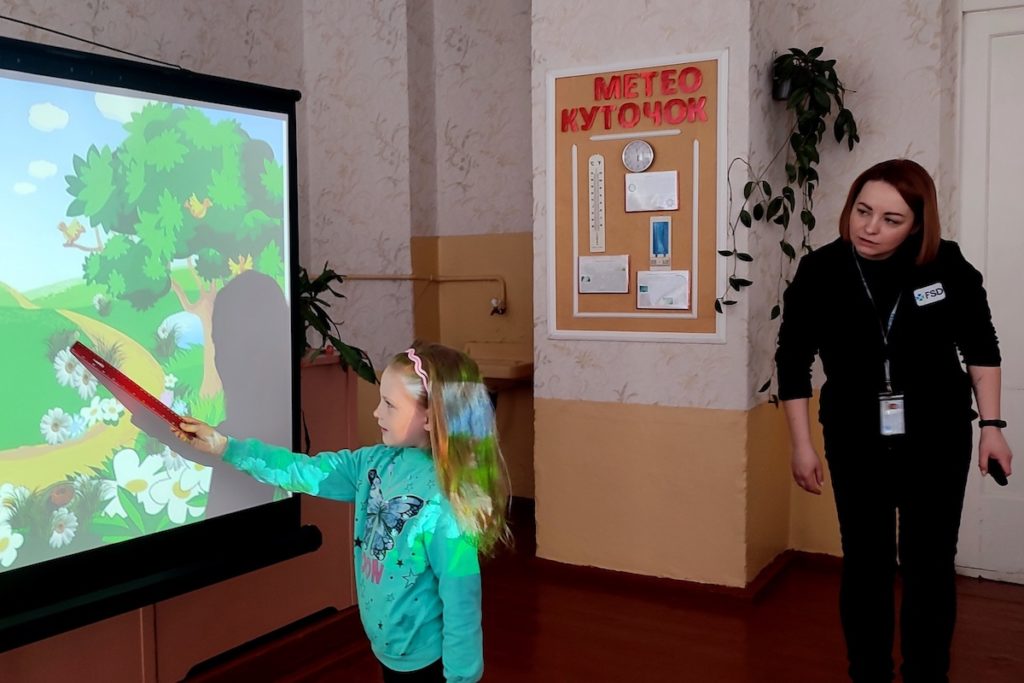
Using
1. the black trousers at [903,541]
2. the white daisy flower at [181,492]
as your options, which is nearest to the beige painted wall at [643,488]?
the black trousers at [903,541]

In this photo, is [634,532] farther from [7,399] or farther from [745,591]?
[7,399]

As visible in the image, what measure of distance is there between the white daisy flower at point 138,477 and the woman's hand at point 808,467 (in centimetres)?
138

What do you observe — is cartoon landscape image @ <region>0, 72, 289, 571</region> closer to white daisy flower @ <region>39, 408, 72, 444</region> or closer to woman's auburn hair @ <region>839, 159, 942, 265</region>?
white daisy flower @ <region>39, 408, 72, 444</region>

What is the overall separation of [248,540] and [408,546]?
0.72m

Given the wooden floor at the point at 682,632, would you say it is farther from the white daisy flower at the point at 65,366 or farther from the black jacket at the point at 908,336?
the white daisy flower at the point at 65,366

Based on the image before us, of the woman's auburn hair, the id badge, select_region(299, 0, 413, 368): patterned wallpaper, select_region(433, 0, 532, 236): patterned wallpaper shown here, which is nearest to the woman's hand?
the id badge

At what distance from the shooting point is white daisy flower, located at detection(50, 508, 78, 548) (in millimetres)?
1737

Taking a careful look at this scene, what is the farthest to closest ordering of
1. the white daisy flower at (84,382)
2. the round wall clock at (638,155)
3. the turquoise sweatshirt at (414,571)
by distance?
the round wall clock at (638,155) → the white daisy flower at (84,382) → the turquoise sweatshirt at (414,571)

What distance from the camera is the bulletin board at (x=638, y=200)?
3.13 meters

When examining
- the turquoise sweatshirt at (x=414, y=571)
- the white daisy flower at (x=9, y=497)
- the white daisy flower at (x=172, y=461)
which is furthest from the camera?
the white daisy flower at (x=172, y=461)

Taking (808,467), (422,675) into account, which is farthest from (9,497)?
(808,467)

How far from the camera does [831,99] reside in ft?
11.1

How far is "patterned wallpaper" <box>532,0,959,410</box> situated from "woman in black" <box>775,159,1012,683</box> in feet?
3.44

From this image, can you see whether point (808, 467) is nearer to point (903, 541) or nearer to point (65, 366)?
point (903, 541)
